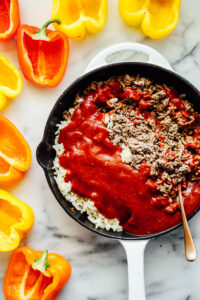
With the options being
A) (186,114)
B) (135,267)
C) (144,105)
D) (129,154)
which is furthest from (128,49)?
(135,267)

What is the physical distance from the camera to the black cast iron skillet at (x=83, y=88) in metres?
2.40

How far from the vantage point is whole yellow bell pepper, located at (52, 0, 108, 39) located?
8.36 feet

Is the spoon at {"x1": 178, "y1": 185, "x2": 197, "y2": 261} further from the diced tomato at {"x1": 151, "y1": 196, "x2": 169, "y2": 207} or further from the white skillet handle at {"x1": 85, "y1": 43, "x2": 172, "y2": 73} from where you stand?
the white skillet handle at {"x1": 85, "y1": 43, "x2": 172, "y2": 73}

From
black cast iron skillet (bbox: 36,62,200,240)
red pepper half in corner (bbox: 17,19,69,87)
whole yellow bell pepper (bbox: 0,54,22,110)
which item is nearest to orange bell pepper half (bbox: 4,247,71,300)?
black cast iron skillet (bbox: 36,62,200,240)

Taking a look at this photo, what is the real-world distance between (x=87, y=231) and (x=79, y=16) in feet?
4.71

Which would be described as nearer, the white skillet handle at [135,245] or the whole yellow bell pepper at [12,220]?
the white skillet handle at [135,245]

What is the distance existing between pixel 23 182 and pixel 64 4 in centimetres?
121

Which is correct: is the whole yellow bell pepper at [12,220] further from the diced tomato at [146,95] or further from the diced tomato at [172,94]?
the diced tomato at [172,94]

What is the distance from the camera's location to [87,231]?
267cm

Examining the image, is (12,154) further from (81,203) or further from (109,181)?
(109,181)

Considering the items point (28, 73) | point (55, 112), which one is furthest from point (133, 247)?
point (28, 73)

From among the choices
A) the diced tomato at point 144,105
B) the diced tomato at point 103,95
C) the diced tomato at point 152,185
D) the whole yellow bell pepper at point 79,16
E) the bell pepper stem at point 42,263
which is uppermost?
the whole yellow bell pepper at point 79,16

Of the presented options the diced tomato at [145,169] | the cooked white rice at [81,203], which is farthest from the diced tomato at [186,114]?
the cooked white rice at [81,203]

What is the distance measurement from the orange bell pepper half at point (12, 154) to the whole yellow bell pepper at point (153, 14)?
1049 mm
